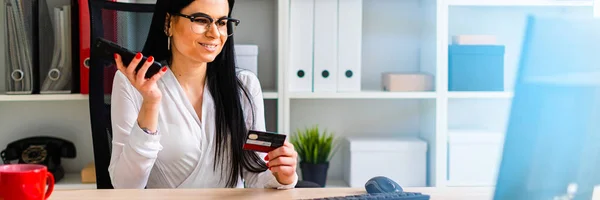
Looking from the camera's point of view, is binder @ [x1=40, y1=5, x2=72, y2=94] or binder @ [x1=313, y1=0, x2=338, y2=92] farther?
binder @ [x1=313, y1=0, x2=338, y2=92]

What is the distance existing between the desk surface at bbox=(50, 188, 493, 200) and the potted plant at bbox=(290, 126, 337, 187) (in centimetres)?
116

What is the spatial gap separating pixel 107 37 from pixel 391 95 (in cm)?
102

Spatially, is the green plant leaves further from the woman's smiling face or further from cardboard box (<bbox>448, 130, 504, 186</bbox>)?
the woman's smiling face

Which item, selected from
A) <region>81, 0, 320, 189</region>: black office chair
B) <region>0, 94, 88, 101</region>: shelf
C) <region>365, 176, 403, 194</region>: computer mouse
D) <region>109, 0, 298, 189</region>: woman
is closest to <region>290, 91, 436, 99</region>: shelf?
<region>81, 0, 320, 189</region>: black office chair

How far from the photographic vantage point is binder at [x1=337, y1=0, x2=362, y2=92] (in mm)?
2531

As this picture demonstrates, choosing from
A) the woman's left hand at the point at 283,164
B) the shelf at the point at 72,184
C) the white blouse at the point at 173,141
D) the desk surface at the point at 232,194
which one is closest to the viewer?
the desk surface at the point at 232,194

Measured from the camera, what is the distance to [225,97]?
1.87 m

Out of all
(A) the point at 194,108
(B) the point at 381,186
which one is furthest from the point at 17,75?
(B) the point at 381,186

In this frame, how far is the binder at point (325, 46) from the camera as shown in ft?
8.28

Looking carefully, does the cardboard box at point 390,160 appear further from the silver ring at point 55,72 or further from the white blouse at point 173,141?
the silver ring at point 55,72

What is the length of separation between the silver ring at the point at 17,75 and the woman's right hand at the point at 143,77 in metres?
1.06

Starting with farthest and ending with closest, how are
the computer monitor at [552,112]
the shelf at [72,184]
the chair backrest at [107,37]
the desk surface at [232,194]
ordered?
the shelf at [72,184] < the chair backrest at [107,37] < the desk surface at [232,194] < the computer monitor at [552,112]

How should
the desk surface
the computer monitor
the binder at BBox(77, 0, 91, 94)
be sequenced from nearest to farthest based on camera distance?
the computer monitor, the desk surface, the binder at BBox(77, 0, 91, 94)

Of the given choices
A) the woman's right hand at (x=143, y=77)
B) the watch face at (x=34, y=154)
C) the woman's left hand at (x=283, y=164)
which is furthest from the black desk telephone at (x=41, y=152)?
the woman's left hand at (x=283, y=164)
